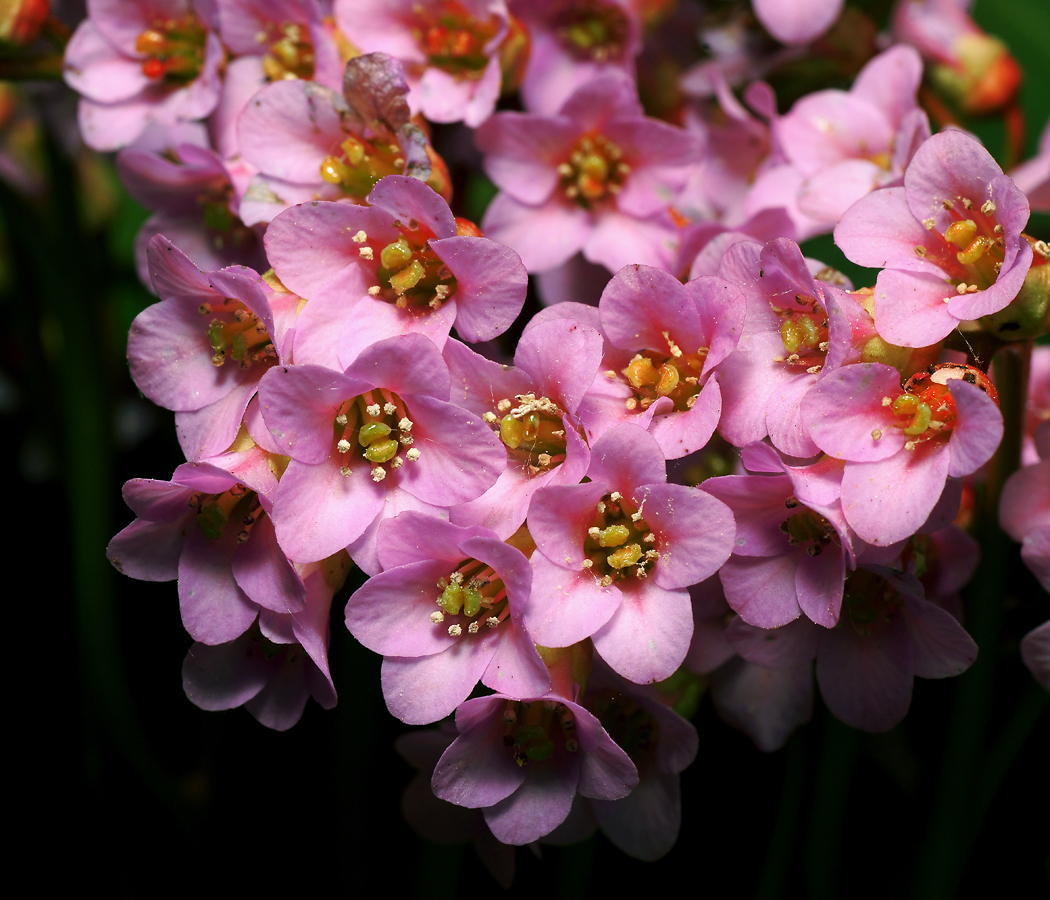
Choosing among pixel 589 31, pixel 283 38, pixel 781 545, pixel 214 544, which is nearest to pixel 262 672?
pixel 214 544

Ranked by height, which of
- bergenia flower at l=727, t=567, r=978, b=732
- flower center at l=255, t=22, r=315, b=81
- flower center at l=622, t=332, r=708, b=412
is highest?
flower center at l=255, t=22, r=315, b=81

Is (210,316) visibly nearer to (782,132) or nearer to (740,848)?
(782,132)

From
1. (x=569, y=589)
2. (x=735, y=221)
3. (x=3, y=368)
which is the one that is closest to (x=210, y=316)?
(x=569, y=589)

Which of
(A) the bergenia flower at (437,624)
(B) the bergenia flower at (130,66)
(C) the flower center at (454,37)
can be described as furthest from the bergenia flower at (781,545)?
(B) the bergenia flower at (130,66)

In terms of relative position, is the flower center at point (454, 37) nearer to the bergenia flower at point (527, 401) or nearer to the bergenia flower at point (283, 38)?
the bergenia flower at point (283, 38)

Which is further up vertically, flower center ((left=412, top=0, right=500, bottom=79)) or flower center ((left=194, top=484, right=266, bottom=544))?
flower center ((left=412, top=0, right=500, bottom=79))

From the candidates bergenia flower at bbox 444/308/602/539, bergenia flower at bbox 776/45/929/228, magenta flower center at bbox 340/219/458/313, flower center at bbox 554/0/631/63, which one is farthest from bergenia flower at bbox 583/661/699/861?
flower center at bbox 554/0/631/63

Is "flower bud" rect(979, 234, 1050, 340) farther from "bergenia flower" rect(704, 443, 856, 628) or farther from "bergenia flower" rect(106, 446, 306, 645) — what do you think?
"bergenia flower" rect(106, 446, 306, 645)
